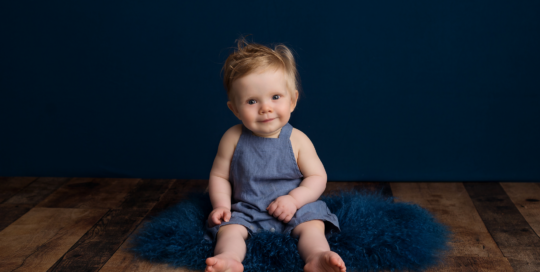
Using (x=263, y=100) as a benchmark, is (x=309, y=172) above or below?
below

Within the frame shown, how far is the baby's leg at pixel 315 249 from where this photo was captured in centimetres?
96

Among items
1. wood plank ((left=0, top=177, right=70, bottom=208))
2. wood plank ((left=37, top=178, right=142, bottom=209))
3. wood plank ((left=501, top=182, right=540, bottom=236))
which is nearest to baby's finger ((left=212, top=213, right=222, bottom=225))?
wood plank ((left=37, top=178, right=142, bottom=209))

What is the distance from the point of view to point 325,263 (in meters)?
0.99

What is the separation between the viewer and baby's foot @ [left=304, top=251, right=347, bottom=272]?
955mm

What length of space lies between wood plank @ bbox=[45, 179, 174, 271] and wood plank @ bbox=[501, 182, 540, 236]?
1190mm

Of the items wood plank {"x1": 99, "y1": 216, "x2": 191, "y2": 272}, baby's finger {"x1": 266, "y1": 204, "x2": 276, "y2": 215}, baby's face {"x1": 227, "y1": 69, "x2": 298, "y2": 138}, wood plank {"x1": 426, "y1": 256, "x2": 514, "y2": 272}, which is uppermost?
baby's face {"x1": 227, "y1": 69, "x2": 298, "y2": 138}

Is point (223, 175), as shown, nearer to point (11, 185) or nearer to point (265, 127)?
point (265, 127)

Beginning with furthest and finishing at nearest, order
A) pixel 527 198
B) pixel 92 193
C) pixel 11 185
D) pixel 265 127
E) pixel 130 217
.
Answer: pixel 11 185
pixel 92 193
pixel 527 198
pixel 130 217
pixel 265 127

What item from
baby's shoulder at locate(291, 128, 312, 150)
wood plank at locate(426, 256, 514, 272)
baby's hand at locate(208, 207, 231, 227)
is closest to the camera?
wood plank at locate(426, 256, 514, 272)

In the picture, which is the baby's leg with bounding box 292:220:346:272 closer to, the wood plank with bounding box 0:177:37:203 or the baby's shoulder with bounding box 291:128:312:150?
the baby's shoulder with bounding box 291:128:312:150

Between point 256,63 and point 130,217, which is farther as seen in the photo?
point 130,217

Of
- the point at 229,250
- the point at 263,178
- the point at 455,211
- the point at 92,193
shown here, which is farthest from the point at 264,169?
the point at 92,193

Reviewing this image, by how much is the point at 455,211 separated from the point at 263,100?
75 centimetres

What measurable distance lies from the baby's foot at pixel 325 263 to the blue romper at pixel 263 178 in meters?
0.21
